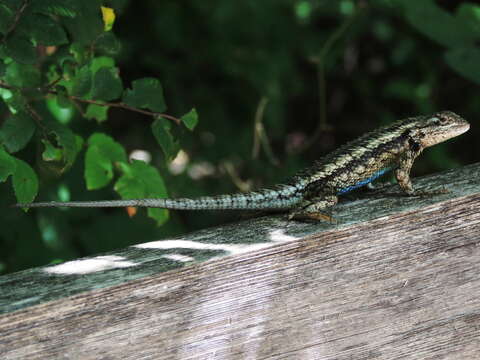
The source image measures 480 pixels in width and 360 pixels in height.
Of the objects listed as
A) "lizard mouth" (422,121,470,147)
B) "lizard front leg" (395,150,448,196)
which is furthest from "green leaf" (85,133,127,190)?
"lizard mouth" (422,121,470,147)

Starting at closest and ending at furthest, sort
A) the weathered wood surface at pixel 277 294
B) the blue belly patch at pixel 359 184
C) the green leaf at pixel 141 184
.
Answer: the weathered wood surface at pixel 277 294
the green leaf at pixel 141 184
the blue belly patch at pixel 359 184

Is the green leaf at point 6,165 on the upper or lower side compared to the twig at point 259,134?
upper

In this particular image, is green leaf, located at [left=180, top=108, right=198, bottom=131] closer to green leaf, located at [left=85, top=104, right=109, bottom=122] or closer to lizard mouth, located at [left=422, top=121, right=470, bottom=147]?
green leaf, located at [left=85, top=104, right=109, bottom=122]

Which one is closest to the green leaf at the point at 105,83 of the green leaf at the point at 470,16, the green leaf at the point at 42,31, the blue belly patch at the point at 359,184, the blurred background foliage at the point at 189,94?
the blurred background foliage at the point at 189,94

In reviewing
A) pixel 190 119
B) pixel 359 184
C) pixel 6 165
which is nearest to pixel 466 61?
pixel 359 184

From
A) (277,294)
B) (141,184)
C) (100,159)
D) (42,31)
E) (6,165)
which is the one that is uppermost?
(42,31)

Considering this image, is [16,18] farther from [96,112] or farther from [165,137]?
[165,137]

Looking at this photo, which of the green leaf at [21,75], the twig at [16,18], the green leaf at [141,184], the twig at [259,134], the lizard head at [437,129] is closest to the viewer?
the twig at [16,18]

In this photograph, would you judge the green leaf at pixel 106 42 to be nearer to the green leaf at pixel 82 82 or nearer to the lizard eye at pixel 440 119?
the green leaf at pixel 82 82
